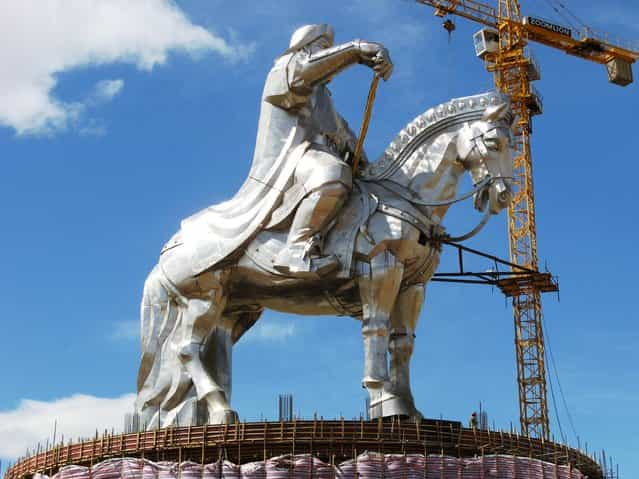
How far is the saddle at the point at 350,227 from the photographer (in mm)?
23469

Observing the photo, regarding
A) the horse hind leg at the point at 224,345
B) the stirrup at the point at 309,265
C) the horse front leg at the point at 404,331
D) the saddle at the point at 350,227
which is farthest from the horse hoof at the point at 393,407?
the horse hind leg at the point at 224,345

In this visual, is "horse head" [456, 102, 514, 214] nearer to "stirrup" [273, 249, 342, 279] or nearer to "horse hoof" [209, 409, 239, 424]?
"stirrup" [273, 249, 342, 279]

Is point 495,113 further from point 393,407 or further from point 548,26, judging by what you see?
point 548,26

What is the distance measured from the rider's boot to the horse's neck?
1491 millimetres

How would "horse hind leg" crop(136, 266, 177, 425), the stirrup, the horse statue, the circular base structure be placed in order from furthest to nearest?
"horse hind leg" crop(136, 266, 177, 425) < the horse statue < the stirrup < the circular base structure

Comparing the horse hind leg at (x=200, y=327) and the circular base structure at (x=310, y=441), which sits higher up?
the horse hind leg at (x=200, y=327)

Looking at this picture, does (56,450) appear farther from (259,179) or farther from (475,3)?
(475,3)

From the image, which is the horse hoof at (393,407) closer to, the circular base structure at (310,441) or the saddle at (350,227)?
the circular base structure at (310,441)

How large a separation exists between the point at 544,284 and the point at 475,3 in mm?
12344

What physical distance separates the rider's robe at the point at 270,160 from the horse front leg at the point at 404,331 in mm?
2939

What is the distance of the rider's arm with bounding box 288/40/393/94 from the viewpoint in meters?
23.8

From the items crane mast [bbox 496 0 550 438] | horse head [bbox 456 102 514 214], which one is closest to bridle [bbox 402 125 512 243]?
horse head [bbox 456 102 514 214]

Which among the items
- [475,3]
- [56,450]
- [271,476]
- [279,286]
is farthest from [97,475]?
[475,3]

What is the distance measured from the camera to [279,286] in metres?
23.9
